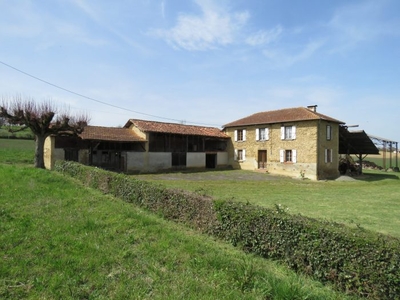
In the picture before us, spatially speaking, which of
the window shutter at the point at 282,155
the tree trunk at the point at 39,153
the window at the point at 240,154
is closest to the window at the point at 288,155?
the window shutter at the point at 282,155

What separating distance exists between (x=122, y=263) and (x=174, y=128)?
25.4 m

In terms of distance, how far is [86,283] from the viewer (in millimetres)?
3598

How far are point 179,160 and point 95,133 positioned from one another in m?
8.93

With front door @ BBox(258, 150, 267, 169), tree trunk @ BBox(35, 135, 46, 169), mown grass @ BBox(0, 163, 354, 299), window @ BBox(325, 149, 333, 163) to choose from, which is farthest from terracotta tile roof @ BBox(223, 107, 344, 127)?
mown grass @ BBox(0, 163, 354, 299)

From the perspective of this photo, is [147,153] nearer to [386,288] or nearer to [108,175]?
[108,175]

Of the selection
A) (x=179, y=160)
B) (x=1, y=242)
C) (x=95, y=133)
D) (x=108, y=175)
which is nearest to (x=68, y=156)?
(x=95, y=133)

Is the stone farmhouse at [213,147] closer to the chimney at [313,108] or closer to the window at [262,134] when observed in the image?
the window at [262,134]

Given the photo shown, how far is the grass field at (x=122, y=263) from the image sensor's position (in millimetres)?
3371

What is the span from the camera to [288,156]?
87.1 feet

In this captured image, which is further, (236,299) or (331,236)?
(331,236)

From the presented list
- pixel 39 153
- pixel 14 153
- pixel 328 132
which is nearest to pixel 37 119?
pixel 39 153

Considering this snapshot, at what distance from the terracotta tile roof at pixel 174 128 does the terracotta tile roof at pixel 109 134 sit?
109 cm

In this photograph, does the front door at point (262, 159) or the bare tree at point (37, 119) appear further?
the front door at point (262, 159)

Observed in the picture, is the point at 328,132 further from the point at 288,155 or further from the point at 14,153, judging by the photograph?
the point at 14,153
